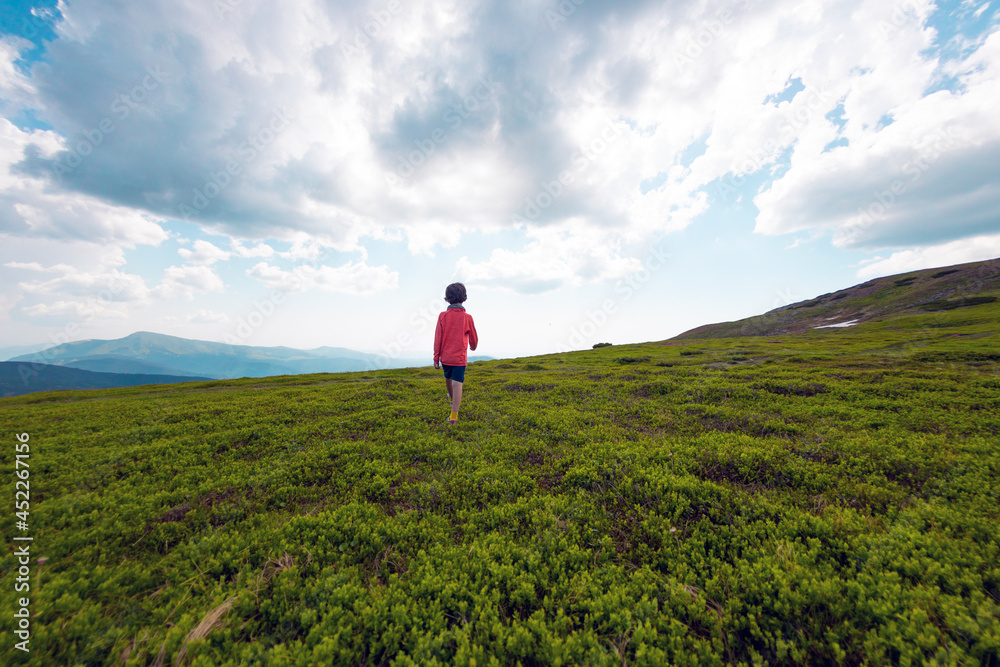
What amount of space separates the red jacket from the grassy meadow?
2.79 meters

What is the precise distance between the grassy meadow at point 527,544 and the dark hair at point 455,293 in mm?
4771

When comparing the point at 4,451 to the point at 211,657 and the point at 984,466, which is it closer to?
the point at 211,657

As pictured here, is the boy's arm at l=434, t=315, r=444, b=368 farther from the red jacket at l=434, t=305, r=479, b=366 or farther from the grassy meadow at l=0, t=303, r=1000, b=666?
the grassy meadow at l=0, t=303, r=1000, b=666

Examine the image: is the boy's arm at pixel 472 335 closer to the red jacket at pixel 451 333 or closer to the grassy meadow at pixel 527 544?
the red jacket at pixel 451 333

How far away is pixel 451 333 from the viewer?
492 inches

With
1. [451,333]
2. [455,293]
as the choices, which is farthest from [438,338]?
[455,293]

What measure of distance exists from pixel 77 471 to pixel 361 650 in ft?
32.7

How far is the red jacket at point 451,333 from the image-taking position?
483 inches

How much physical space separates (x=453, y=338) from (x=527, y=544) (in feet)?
25.4

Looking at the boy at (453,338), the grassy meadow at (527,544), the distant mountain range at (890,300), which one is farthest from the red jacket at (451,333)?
the distant mountain range at (890,300)

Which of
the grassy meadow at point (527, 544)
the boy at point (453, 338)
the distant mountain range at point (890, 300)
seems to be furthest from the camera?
the distant mountain range at point (890, 300)

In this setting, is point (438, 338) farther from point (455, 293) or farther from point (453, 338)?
point (455, 293)

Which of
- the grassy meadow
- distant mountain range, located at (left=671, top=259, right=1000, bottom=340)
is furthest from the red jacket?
distant mountain range, located at (left=671, top=259, right=1000, bottom=340)

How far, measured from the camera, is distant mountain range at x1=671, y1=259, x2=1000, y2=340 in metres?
73.8
